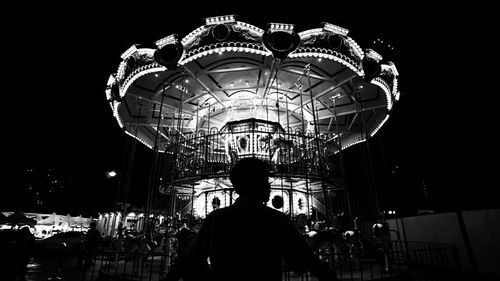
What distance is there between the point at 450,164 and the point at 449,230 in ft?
22.2

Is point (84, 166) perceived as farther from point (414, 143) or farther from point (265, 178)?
point (265, 178)

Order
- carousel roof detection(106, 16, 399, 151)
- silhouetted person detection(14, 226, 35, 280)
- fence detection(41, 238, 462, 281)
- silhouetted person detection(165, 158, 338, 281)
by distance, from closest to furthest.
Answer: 1. silhouetted person detection(165, 158, 338, 281)
2. fence detection(41, 238, 462, 281)
3. silhouetted person detection(14, 226, 35, 280)
4. carousel roof detection(106, 16, 399, 151)

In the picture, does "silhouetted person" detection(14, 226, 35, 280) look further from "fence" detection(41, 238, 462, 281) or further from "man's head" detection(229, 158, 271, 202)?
"man's head" detection(229, 158, 271, 202)

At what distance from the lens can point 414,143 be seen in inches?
875

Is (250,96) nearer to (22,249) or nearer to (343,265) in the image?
(343,265)

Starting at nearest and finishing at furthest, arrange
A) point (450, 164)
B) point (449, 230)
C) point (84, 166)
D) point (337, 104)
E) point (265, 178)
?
1. point (265, 178)
2. point (449, 230)
3. point (337, 104)
4. point (450, 164)
5. point (84, 166)

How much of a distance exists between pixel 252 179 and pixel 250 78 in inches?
366

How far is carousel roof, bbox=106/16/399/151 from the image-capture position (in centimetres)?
793

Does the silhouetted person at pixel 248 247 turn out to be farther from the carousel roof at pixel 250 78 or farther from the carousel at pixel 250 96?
the carousel roof at pixel 250 78

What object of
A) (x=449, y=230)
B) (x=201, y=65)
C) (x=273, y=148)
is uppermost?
(x=201, y=65)

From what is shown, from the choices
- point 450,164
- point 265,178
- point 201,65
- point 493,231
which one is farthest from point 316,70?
point 450,164

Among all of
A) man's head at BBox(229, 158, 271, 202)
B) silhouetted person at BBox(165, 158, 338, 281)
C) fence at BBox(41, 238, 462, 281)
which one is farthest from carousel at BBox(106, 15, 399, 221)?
silhouetted person at BBox(165, 158, 338, 281)

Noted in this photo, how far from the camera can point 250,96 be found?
12.1m

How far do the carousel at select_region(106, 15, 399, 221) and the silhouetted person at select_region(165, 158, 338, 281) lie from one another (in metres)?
6.30
